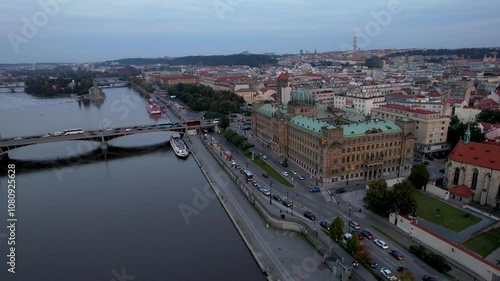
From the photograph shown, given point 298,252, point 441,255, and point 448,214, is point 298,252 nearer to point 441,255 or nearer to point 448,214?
point 441,255

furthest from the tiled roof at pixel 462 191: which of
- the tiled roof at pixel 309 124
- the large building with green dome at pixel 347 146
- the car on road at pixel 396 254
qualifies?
the car on road at pixel 396 254

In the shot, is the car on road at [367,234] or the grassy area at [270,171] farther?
the grassy area at [270,171]

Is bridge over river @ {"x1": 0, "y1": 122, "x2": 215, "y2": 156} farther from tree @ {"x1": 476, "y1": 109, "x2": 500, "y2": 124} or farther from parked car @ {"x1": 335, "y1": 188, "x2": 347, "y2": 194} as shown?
tree @ {"x1": 476, "y1": 109, "x2": 500, "y2": 124}

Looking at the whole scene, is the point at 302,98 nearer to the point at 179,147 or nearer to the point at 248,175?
the point at 248,175

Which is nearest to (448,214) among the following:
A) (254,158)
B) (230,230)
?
(230,230)

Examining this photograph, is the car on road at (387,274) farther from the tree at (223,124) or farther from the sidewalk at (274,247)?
the tree at (223,124)

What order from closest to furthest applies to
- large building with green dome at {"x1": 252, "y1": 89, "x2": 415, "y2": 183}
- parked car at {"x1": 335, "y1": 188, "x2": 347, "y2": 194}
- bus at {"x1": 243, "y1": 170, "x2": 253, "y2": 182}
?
parked car at {"x1": 335, "y1": 188, "x2": 347, "y2": 194}, large building with green dome at {"x1": 252, "y1": 89, "x2": 415, "y2": 183}, bus at {"x1": 243, "y1": 170, "x2": 253, "y2": 182}

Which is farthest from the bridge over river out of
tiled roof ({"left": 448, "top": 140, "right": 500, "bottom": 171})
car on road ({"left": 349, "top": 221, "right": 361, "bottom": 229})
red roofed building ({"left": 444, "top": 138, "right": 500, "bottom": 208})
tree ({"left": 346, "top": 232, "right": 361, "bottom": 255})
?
tree ({"left": 346, "top": 232, "right": 361, "bottom": 255})
